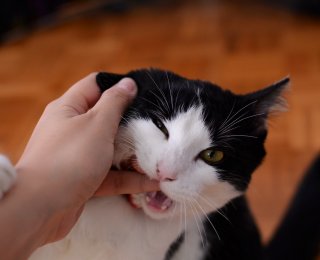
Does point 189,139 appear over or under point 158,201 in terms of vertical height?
over

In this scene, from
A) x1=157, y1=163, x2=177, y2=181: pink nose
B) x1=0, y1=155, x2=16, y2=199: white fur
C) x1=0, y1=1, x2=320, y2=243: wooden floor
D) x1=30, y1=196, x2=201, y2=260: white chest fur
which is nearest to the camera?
x1=0, y1=155, x2=16, y2=199: white fur

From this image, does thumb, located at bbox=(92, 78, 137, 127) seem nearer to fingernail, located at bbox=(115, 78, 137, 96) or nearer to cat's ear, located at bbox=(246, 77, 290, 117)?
fingernail, located at bbox=(115, 78, 137, 96)

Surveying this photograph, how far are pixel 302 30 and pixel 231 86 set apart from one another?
2.98 ft

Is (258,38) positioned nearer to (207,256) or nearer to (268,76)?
(268,76)

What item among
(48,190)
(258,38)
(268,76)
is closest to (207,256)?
(48,190)

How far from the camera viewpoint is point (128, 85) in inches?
31.7

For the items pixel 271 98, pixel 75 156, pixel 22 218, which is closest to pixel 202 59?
pixel 271 98

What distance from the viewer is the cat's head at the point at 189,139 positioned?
0.73 meters

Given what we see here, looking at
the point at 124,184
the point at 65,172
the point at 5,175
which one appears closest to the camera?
the point at 5,175

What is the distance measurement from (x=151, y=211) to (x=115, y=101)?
18 cm

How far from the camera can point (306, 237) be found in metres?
1.12

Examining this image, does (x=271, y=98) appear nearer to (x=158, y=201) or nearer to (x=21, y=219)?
(x=158, y=201)

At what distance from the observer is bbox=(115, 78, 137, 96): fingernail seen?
80 centimetres

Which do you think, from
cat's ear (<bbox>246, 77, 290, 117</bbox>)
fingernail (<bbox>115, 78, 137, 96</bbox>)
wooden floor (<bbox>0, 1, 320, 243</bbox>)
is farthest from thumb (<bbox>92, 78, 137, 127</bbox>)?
wooden floor (<bbox>0, 1, 320, 243</bbox>)
